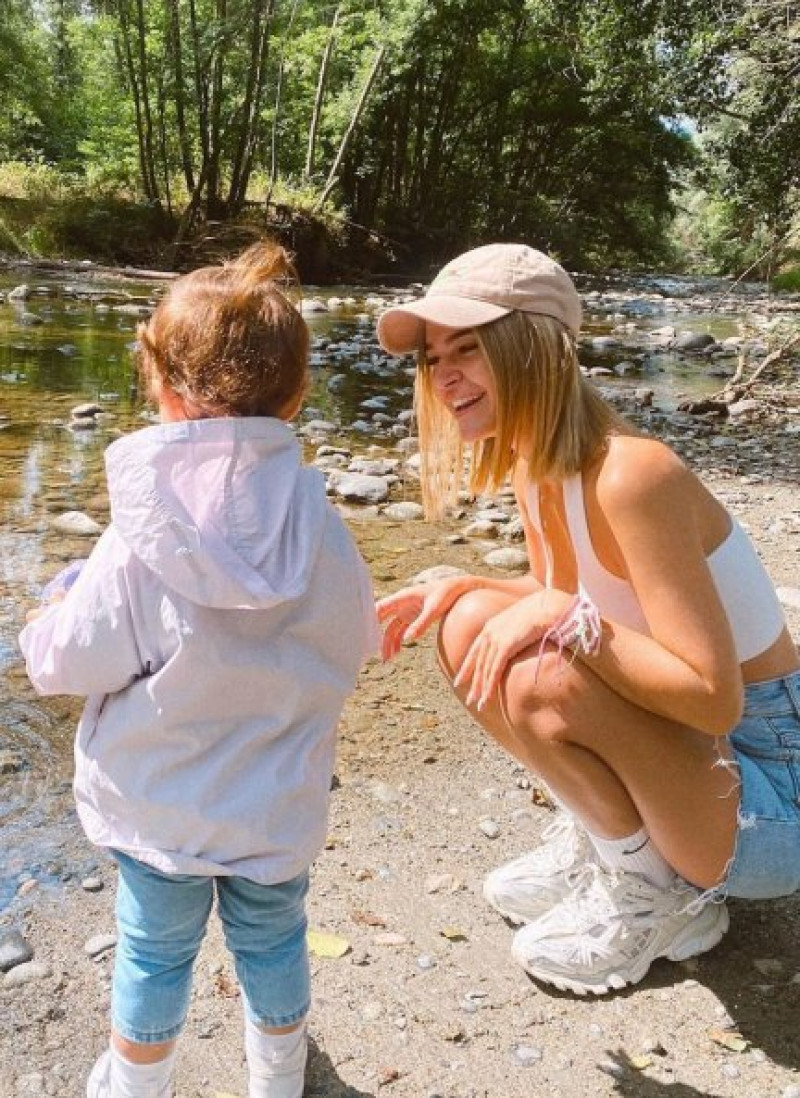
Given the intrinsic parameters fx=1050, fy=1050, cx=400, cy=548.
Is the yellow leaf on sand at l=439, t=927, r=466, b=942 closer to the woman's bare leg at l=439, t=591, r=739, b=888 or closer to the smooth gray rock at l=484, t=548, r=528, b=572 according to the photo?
the woman's bare leg at l=439, t=591, r=739, b=888

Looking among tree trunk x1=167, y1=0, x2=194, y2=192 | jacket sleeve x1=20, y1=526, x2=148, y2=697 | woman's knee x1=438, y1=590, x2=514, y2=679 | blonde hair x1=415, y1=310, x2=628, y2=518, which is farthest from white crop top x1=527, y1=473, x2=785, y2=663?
tree trunk x1=167, y1=0, x2=194, y2=192

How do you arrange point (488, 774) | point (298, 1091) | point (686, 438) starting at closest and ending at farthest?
point (298, 1091)
point (488, 774)
point (686, 438)

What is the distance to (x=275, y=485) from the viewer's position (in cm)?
137

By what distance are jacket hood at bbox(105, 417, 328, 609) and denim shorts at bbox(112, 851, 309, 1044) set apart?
0.42 metres

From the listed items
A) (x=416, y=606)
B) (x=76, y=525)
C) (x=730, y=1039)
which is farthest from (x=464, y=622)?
(x=76, y=525)

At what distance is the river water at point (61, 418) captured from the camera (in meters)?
2.43

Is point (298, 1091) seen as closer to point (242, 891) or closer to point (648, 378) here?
point (242, 891)

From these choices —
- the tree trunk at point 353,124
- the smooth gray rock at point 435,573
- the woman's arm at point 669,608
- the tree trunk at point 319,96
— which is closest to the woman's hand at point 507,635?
the woman's arm at point 669,608

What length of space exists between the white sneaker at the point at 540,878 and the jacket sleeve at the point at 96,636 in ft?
3.48

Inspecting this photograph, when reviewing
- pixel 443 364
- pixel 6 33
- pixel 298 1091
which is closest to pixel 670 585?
pixel 443 364

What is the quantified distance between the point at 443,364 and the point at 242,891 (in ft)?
3.36

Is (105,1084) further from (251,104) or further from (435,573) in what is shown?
(251,104)

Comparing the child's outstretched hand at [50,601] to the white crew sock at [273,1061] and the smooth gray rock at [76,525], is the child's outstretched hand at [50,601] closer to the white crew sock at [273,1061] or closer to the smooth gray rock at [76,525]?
the white crew sock at [273,1061]

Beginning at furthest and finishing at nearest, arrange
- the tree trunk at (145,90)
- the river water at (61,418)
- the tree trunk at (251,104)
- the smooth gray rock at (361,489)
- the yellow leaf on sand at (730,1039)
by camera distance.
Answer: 1. the tree trunk at (251,104)
2. the tree trunk at (145,90)
3. the smooth gray rock at (361,489)
4. the river water at (61,418)
5. the yellow leaf on sand at (730,1039)
